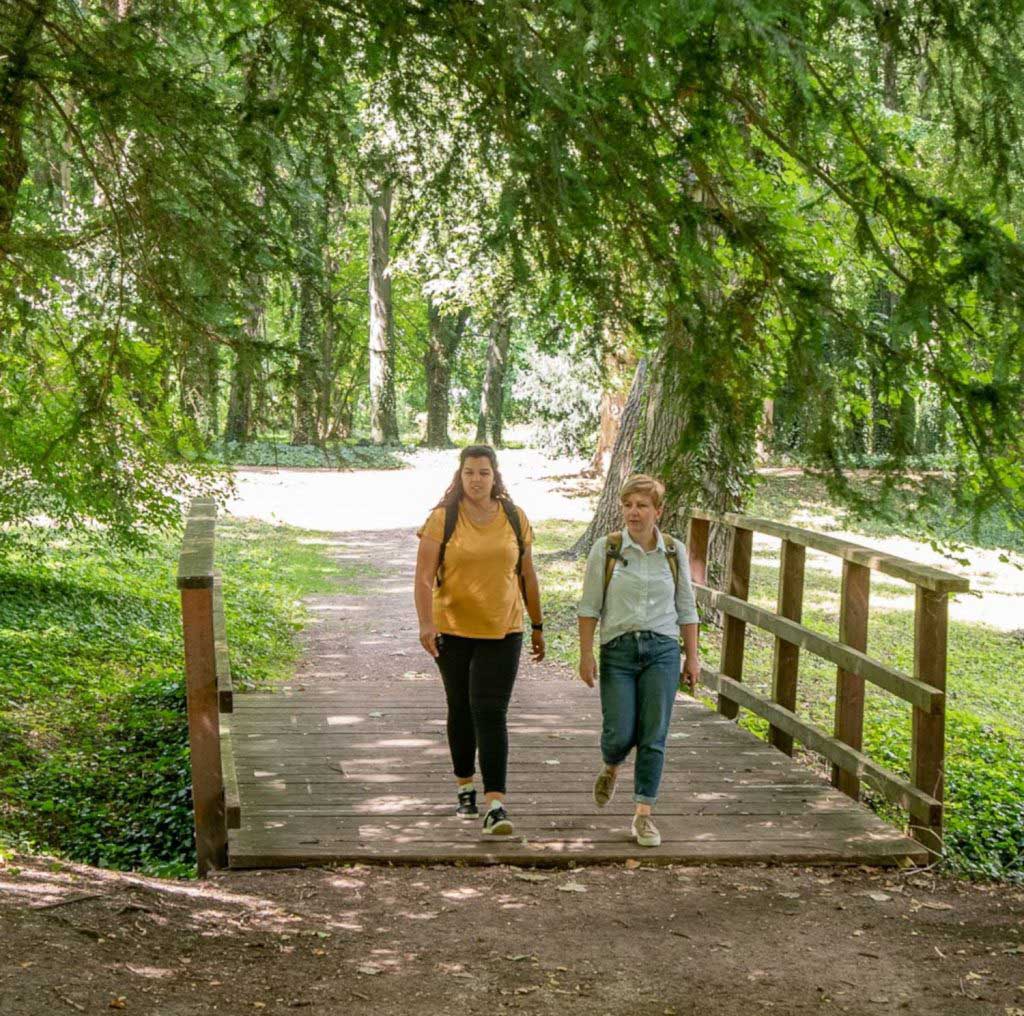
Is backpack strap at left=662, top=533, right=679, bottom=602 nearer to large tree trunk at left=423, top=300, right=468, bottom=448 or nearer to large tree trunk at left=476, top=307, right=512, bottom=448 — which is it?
large tree trunk at left=476, top=307, right=512, bottom=448

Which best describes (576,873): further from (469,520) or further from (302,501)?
(302,501)

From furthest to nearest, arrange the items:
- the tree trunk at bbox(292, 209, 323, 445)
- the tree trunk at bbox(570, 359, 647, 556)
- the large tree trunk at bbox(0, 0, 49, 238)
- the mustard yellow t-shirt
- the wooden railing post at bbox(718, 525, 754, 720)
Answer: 1. the tree trunk at bbox(570, 359, 647, 556)
2. the wooden railing post at bbox(718, 525, 754, 720)
3. the tree trunk at bbox(292, 209, 323, 445)
4. the mustard yellow t-shirt
5. the large tree trunk at bbox(0, 0, 49, 238)

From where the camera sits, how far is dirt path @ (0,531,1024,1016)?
4.74m

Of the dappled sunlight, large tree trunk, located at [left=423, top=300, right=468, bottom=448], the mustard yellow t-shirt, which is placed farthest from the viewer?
large tree trunk, located at [left=423, top=300, right=468, bottom=448]

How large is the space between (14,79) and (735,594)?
17.7ft

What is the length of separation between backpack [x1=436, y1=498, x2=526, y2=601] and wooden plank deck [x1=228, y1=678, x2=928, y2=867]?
1.25 m

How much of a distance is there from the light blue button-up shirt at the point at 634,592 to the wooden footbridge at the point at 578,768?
3.49ft

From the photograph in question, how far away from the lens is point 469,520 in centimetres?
631

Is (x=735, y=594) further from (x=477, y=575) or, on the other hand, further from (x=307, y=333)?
(x=307, y=333)

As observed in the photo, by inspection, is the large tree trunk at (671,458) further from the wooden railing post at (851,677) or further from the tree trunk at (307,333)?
the tree trunk at (307,333)

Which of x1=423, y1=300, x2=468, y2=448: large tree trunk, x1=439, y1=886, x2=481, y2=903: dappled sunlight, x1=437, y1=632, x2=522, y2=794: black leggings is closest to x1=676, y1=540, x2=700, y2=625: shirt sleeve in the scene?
x1=437, y1=632, x2=522, y2=794: black leggings

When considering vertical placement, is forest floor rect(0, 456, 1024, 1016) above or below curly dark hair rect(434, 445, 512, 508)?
below

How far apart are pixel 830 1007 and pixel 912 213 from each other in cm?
309

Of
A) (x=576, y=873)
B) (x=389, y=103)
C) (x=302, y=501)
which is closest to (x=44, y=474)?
(x=389, y=103)
